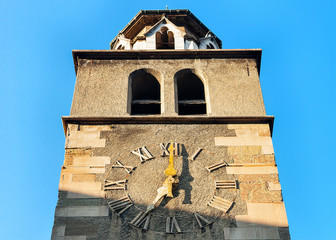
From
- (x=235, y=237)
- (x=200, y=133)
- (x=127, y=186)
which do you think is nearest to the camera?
(x=235, y=237)

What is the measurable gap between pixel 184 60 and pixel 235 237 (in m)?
5.02

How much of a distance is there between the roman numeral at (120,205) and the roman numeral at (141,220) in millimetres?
255

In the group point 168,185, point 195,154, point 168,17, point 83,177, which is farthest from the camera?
point 168,17

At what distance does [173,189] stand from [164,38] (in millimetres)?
6224

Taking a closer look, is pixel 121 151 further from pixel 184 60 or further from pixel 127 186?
pixel 184 60

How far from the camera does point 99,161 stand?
1162cm

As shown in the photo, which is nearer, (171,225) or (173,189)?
(171,225)

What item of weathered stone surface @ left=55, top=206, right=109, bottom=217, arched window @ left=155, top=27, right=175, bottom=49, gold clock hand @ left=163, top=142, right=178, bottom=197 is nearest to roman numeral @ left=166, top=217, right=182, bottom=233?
gold clock hand @ left=163, top=142, right=178, bottom=197

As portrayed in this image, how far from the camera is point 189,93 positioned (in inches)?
575

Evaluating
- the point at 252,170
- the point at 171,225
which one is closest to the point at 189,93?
the point at 252,170

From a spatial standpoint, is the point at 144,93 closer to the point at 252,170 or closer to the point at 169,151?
the point at 169,151

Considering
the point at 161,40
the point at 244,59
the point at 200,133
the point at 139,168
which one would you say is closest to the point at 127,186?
the point at 139,168

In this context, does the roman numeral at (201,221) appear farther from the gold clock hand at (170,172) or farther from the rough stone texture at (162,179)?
the gold clock hand at (170,172)

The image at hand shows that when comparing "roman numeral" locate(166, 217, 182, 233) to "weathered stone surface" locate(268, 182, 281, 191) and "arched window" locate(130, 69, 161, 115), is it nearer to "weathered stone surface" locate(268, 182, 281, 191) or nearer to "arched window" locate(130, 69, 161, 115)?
"weathered stone surface" locate(268, 182, 281, 191)
